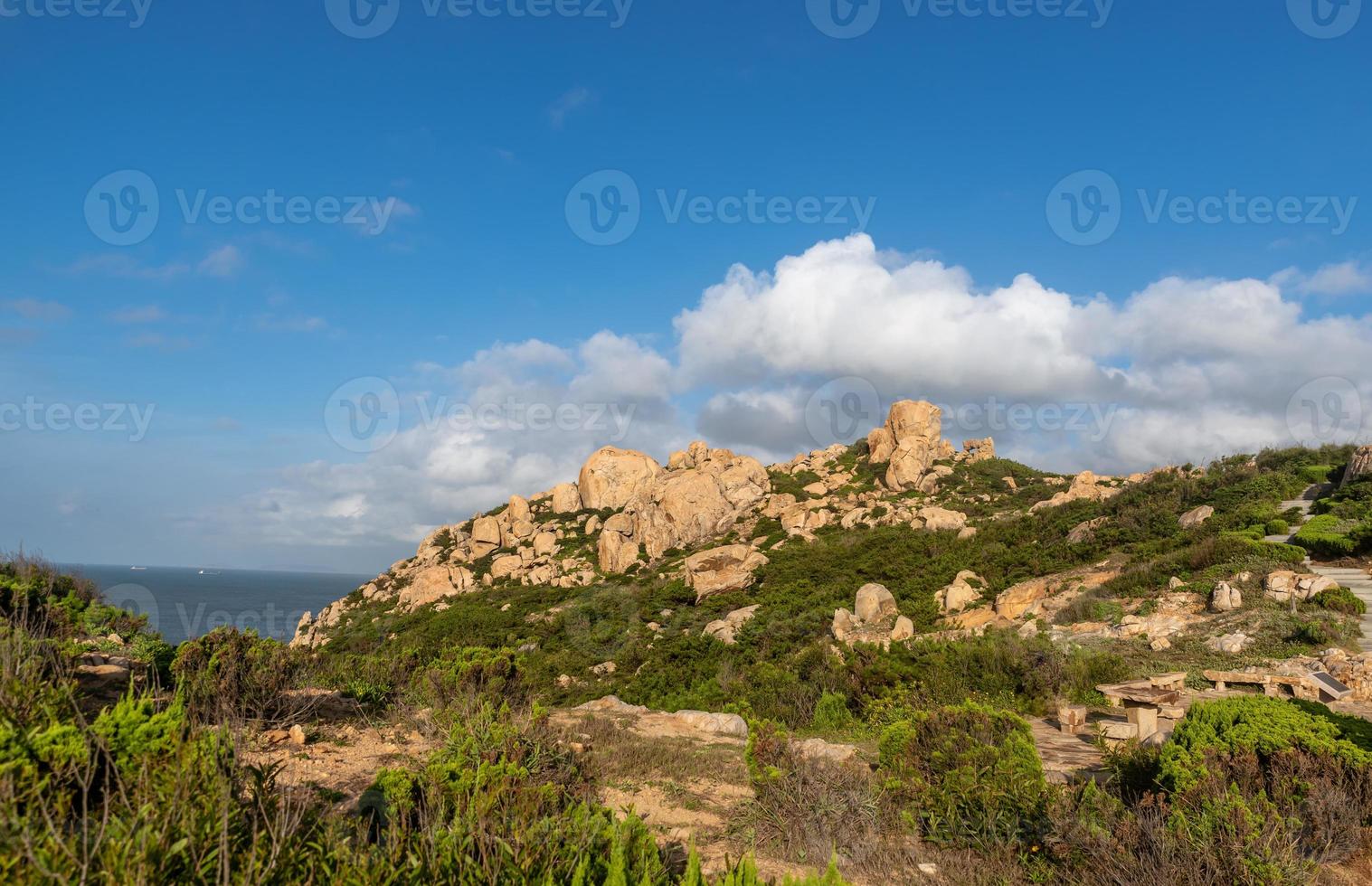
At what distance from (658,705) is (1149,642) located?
12139 mm

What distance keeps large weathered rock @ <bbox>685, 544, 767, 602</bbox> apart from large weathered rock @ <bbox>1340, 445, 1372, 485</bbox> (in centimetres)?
2451

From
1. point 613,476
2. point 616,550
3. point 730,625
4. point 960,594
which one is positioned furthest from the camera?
point 613,476

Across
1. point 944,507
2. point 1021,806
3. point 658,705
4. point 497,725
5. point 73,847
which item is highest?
point 944,507

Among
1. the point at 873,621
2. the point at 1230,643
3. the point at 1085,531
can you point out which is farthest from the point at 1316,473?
the point at 873,621

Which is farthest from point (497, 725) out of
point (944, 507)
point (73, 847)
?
point (944, 507)

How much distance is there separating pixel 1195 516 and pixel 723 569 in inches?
791

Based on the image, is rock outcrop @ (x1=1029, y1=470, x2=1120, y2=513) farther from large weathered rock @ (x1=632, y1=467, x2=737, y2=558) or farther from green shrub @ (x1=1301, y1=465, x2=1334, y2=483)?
large weathered rock @ (x1=632, y1=467, x2=737, y2=558)

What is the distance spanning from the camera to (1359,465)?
25422 mm

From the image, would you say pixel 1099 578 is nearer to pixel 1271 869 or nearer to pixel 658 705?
pixel 658 705

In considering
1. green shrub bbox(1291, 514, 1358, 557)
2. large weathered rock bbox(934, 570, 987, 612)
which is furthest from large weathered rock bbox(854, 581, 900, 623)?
green shrub bbox(1291, 514, 1358, 557)

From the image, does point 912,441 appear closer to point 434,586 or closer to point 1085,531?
point 1085,531

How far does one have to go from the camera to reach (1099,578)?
20469mm

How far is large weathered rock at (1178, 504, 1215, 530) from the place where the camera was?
936 inches

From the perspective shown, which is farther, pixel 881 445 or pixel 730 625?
pixel 881 445
